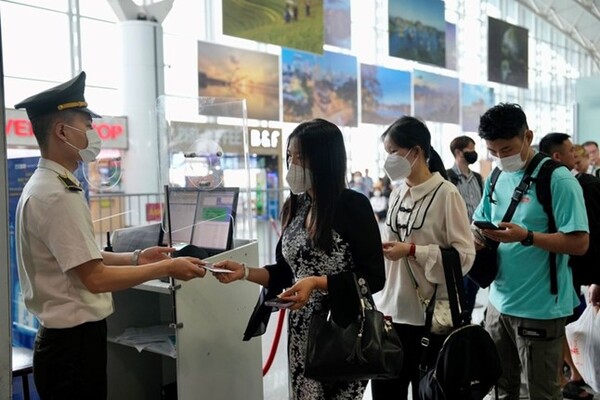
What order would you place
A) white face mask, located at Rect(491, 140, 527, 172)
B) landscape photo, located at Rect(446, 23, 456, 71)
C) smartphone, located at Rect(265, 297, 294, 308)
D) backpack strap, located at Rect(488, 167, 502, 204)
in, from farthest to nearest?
landscape photo, located at Rect(446, 23, 456, 71), backpack strap, located at Rect(488, 167, 502, 204), white face mask, located at Rect(491, 140, 527, 172), smartphone, located at Rect(265, 297, 294, 308)

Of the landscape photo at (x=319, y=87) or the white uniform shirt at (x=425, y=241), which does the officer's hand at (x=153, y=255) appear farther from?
the landscape photo at (x=319, y=87)

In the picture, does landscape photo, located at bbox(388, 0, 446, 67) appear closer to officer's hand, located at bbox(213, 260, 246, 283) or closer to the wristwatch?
the wristwatch

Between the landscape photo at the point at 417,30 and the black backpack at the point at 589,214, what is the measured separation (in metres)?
8.16

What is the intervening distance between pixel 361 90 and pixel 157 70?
5.28 metres

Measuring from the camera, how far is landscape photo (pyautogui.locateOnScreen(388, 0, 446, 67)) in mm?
10008

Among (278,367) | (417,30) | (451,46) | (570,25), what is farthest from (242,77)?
(570,25)

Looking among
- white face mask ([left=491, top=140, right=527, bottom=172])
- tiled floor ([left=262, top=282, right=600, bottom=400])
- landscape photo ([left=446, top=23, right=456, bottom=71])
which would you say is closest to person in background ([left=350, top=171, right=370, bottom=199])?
landscape photo ([left=446, top=23, right=456, bottom=71])

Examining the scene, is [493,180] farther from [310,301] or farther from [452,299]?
[310,301]

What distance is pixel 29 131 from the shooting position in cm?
643

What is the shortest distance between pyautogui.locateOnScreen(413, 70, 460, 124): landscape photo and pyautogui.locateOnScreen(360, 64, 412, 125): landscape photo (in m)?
0.45

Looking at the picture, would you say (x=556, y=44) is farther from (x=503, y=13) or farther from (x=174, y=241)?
(x=174, y=241)

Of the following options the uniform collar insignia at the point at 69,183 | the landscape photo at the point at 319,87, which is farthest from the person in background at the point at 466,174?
the landscape photo at the point at 319,87

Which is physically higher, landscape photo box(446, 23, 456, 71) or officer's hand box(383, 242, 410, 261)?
landscape photo box(446, 23, 456, 71)

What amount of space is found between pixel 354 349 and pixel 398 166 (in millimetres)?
771
